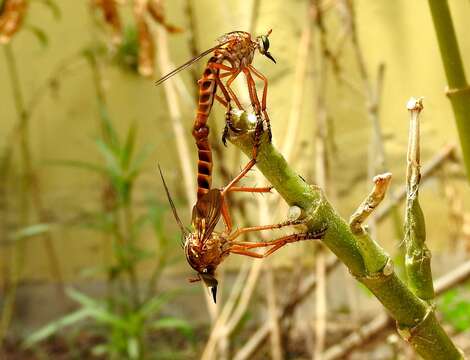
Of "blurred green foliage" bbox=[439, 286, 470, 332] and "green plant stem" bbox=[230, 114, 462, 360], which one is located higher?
"green plant stem" bbox=[230, 114, 462, 360]

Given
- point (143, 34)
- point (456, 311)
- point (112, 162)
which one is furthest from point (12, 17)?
point (456, 311)

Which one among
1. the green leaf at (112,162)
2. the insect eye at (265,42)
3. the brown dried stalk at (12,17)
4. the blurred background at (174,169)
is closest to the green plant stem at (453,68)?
the insect eye at (265,42)

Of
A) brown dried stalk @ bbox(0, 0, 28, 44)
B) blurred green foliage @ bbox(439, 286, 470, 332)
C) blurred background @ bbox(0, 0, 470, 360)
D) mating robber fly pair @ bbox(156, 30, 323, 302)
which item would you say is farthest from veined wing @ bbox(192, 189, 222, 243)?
blurred green foliage @ bbox(439, 286, 470, 332)

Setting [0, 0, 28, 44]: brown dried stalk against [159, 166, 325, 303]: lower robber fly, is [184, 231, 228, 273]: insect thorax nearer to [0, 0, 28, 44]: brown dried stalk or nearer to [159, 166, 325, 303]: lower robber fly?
[159, 166, 325, 303]: lower robber fly

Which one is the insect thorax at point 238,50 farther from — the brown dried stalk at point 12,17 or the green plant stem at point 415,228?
the brown dried stalk at point 12,17

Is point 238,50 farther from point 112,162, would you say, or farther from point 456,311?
point 112,162

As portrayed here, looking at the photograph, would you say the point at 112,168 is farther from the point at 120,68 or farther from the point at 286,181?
the point at 286,181
